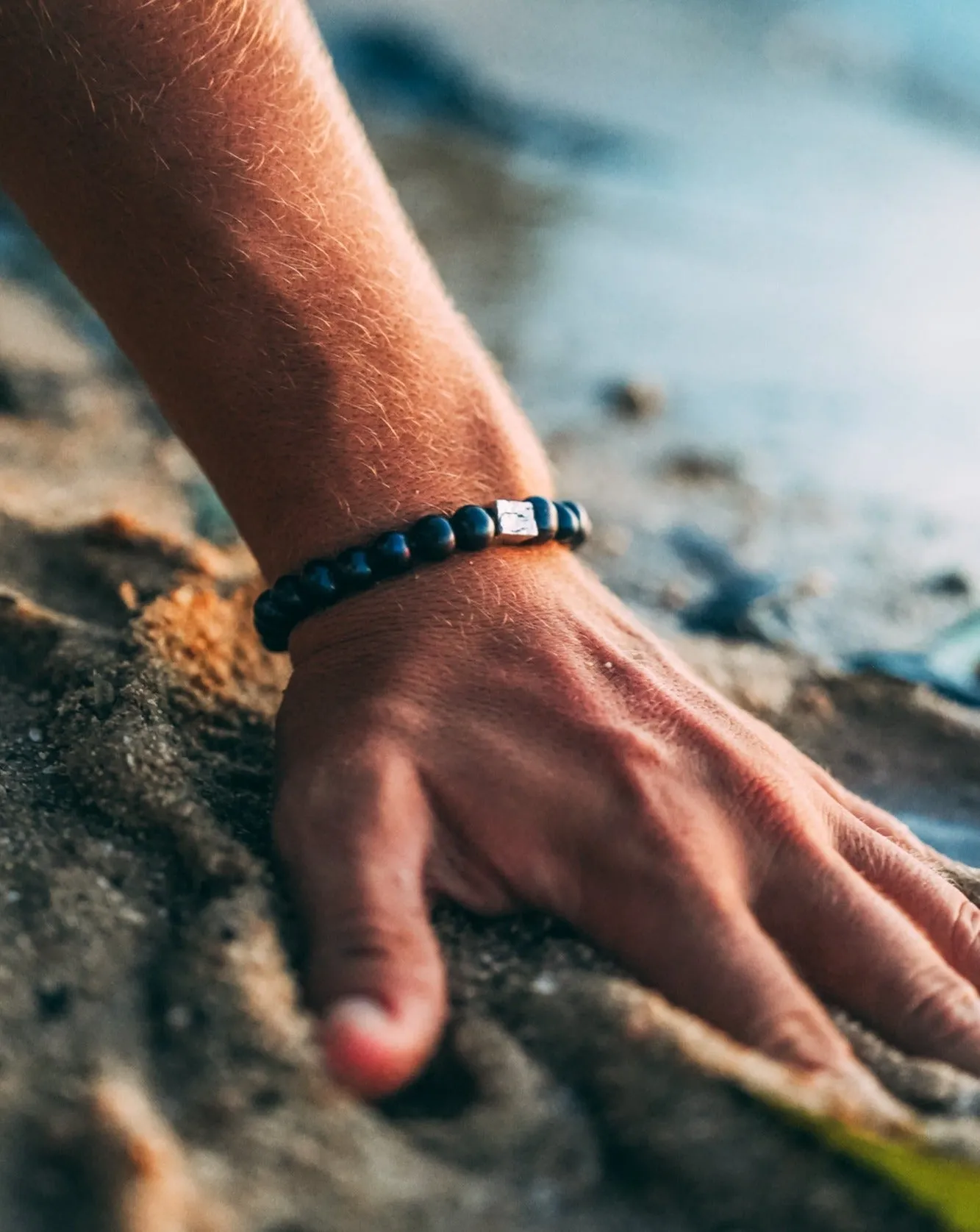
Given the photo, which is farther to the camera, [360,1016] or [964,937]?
[964,937]

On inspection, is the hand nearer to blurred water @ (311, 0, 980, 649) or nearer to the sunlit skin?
the sunlit skin

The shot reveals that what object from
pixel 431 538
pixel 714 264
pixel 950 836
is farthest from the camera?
pixel 714 264

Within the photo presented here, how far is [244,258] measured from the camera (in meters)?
1.48

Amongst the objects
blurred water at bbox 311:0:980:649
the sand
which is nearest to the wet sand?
the sand

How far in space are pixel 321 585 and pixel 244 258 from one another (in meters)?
0.42

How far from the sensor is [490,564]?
1497 mm

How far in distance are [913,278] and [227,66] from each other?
3.13m

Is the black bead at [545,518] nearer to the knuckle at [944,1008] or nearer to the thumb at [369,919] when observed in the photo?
the thumb at [369,919]

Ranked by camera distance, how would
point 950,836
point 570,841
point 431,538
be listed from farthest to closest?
1. point 950,836
2. point 431,538
3. point 570,841

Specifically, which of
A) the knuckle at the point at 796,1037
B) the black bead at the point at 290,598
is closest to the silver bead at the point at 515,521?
the black bead at the point at 290,598

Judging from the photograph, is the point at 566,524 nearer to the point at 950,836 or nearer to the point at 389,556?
the point at 389,556

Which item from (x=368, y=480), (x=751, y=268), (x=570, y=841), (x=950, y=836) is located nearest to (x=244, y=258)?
(x=368, y=480)

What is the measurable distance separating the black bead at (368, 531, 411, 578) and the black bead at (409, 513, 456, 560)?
0.05 ft

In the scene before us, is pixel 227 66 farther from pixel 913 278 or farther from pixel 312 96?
pixel 913 278
